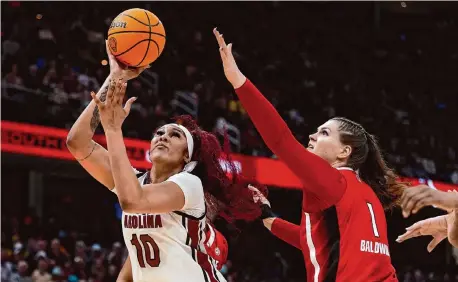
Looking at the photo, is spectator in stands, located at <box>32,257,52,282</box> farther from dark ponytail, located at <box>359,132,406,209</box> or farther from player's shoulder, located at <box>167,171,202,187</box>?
dark ponytail, located at <box>359,132,406,209</box>

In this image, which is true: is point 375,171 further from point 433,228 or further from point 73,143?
point 73,143

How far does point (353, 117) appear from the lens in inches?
723

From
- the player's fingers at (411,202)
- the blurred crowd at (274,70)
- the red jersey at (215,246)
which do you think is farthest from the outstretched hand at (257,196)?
the blurred crowd at (274,70)

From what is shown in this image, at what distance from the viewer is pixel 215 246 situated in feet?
17.0

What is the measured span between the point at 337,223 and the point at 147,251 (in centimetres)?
100

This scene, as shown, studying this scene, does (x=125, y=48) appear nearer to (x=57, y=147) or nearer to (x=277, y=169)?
(x=57, y=147)

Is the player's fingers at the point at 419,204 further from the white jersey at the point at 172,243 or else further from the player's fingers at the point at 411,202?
the white jersey at the point at 172,243

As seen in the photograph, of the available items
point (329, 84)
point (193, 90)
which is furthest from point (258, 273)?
point (329, 84)

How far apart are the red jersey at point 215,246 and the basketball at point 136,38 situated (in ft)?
3.35

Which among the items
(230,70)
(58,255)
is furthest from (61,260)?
(230,70)

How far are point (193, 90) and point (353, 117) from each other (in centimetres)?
381

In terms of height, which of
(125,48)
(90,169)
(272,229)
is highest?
(125,48)

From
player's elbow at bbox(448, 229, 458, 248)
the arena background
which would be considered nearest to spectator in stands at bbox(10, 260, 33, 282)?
the arena background

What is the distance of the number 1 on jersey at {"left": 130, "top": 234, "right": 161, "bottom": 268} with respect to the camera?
4.48 meters
